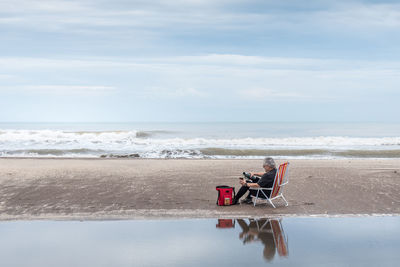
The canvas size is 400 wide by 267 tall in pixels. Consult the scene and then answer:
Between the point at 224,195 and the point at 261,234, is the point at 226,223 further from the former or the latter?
the point at 224,195

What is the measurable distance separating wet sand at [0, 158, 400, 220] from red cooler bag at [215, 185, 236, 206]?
0.70 feet

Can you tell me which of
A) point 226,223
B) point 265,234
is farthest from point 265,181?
point 265,234

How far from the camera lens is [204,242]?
627 cm

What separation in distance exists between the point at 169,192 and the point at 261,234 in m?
3.82

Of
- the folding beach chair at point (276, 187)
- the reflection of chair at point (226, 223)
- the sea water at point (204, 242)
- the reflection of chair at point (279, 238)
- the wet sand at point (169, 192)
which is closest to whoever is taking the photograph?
the sea water at point (204, 242)

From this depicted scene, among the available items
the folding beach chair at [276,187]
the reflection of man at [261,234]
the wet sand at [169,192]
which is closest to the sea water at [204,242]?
the reflection of man at [261,234]

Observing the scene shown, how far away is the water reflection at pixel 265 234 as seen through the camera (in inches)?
229

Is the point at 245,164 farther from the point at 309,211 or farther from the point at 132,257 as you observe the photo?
the point at 132,257

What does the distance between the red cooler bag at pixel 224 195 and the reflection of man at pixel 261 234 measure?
113cm

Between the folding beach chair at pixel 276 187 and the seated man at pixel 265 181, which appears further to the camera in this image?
the seated man at pixel 265 181

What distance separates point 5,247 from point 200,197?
450 centimetres

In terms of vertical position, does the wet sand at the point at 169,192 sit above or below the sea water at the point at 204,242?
above

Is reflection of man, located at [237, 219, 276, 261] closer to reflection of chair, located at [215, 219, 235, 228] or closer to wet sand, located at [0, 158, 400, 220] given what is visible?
reflection of chair, located at [215, 219, 235, 228]

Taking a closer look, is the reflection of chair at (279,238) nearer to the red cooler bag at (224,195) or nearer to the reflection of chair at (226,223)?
the reflection of chair at (226,223)
